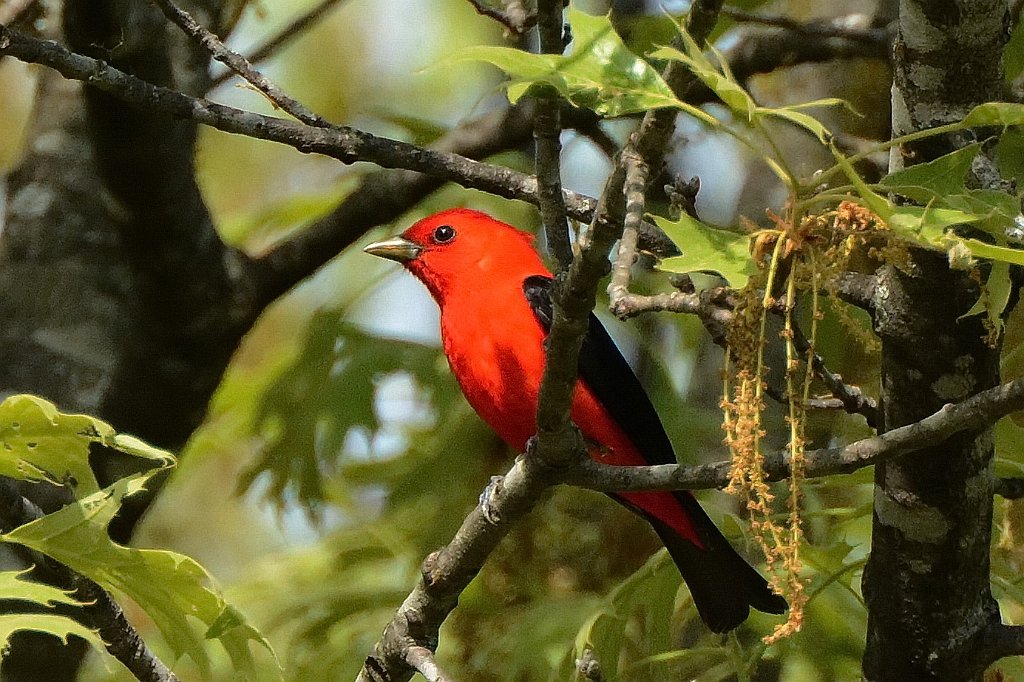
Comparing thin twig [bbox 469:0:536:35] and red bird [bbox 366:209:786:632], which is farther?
red bird [bbox 366:209:786:632]

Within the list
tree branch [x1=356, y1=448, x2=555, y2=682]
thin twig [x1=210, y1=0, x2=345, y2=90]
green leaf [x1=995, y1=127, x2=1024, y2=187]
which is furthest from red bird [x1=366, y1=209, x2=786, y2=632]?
green leaf [x1=995, y1=127, x2=1024, y2=187]

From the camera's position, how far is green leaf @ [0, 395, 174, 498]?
1978 mm

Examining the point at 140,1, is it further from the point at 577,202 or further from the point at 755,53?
the point at 755,53

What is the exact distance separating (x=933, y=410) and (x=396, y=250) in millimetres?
2424

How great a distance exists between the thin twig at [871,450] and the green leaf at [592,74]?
0.66 metres

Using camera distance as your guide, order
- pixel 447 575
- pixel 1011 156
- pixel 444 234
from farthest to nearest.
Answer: pixel 444 234 → pixel 447 575 → pixel 1011 156

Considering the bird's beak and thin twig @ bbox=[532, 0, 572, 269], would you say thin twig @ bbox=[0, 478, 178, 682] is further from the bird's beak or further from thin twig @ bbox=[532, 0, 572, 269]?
the bird's beak

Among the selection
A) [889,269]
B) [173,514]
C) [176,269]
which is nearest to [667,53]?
[889,269]

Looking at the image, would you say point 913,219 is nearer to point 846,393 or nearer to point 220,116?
point 846,393

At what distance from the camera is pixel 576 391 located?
3609 millimetres

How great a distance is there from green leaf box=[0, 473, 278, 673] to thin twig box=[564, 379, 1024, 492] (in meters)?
0.82

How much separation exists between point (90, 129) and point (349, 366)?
1303 millimetres

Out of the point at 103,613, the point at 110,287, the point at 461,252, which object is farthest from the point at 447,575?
the point at 110,287

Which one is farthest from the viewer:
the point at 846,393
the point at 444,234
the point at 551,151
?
the point at 444,234
